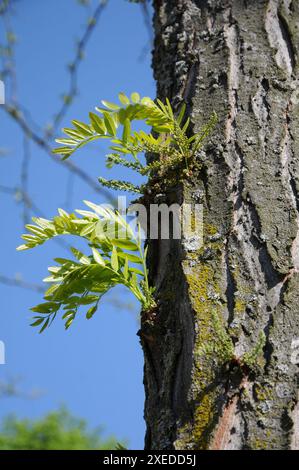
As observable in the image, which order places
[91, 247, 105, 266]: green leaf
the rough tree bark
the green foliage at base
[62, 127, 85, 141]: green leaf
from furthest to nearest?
1. the green foliage at base
2. [62, 127, 85, 141]: green leaf
3. [91, 247, 105, 266]: green leaf
4. the rough tree bark

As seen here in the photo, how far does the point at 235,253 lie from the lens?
1.16 metres

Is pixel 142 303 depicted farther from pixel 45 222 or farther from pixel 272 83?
pixel 272 83

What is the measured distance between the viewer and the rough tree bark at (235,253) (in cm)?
100

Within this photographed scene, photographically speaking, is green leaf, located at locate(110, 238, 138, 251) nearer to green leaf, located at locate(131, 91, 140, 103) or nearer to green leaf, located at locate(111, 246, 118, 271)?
green leaf, located at locate(111, 246, 118, 271)

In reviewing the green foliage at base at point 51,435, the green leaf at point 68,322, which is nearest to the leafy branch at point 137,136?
the green leaf at point 68,322

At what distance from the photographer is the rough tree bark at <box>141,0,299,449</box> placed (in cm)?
100

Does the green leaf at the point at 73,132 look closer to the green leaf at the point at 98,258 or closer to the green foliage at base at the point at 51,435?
the green leaf at the point at 98,258

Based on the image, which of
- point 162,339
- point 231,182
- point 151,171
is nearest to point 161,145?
point 151,171

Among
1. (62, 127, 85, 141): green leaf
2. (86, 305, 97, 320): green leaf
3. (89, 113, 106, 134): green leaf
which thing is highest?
(62, 127, 85, 141): green leaf

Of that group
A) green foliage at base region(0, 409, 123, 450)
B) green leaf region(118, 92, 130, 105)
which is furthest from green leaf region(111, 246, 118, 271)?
green foliage at base region(0, 409, 123, 450)

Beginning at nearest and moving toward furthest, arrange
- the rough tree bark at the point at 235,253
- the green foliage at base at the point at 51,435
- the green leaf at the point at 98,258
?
the rough tree bark at the point at 235,253
the green leaf at the point at 98,258
the green foliage at base at the point at 51,435

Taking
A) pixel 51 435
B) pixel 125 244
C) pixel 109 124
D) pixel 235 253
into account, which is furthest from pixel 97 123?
pixel 51 435

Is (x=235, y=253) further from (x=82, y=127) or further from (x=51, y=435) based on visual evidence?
(x=51, y=435)

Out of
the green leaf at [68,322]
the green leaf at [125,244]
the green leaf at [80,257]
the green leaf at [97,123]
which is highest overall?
the green leaf at [97,123]
